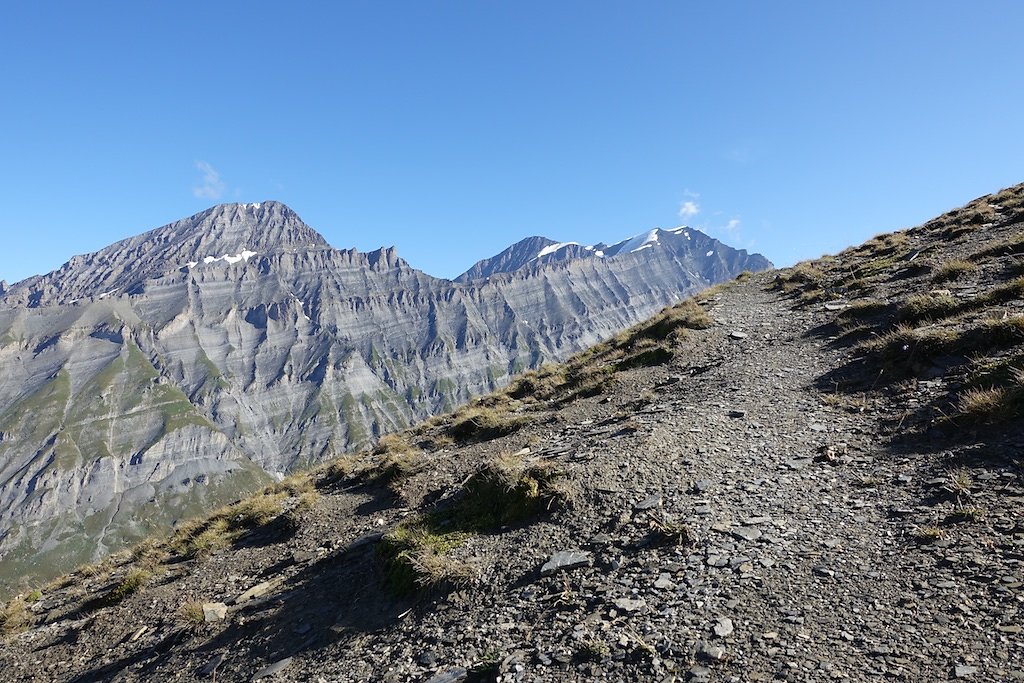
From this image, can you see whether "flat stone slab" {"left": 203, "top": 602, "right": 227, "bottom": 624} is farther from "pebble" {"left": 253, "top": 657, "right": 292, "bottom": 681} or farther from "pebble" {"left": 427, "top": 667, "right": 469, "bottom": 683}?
"pebble" {"left": 427, "top": 667, "right": 469, "bottom": 683}

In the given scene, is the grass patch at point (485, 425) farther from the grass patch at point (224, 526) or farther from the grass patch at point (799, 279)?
the grass patch at point (799, 279)

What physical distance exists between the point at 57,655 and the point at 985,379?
74.8 feet

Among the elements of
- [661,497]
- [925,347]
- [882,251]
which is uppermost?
[882,251]

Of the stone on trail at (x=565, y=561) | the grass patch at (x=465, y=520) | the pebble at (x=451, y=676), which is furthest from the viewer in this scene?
the grass patch at (x=465, y=520)

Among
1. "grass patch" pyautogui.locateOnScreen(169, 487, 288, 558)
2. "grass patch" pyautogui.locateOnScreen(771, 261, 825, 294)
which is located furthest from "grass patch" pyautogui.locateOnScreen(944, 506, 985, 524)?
"grass patch" pyautogui.locateOnScreen(771, 261, 825, 294)

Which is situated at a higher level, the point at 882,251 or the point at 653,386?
the point at 882,251

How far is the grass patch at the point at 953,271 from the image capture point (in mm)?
21875

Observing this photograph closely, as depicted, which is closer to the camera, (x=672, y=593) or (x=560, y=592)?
(x=672, y=593)

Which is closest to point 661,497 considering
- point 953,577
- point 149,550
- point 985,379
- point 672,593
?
point 672,593

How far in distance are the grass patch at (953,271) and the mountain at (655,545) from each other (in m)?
1.12

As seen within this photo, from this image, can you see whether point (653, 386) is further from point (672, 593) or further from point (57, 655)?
point (57, 655)

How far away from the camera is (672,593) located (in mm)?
7816

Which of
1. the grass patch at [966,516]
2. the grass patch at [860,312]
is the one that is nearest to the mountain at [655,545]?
the grass patch at [966,516]

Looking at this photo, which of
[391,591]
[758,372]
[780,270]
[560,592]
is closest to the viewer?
[560,592]
